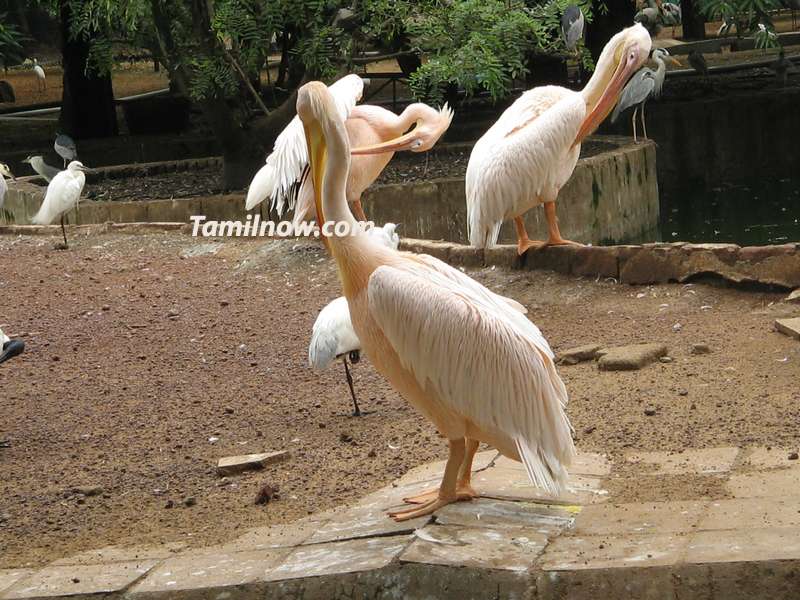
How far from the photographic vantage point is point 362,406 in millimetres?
6117

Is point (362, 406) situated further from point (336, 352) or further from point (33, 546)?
point (33, 546)

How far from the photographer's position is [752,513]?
12.6 ft

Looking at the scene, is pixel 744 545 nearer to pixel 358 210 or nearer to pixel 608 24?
pixel 358 210

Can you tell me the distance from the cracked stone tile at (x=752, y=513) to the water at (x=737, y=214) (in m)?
8.68

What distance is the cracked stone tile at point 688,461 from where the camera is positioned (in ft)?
14.7

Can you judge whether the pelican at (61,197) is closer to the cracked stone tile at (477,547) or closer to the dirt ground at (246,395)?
the dirt ground at (246,395)

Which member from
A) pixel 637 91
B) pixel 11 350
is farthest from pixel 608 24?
pixel 11 350

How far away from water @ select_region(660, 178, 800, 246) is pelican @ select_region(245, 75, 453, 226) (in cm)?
459

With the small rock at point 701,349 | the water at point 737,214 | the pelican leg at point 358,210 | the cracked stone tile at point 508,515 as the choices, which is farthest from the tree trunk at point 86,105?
the cracked stone tile at point 508,515

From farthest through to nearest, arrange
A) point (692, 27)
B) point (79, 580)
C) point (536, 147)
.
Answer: point (692, 27)
point (536, 147)
point (79, 580)

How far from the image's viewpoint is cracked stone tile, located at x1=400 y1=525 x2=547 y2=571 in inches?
144

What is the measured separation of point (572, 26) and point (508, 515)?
9.27m

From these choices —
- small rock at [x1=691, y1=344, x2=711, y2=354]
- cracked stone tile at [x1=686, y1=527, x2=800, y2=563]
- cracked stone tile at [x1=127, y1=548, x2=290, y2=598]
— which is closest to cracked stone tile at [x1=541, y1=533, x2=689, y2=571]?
cracked stone tile at [x1=686, y1=527, x2=800, y2=563]

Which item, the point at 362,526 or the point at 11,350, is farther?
the point at 11,350
